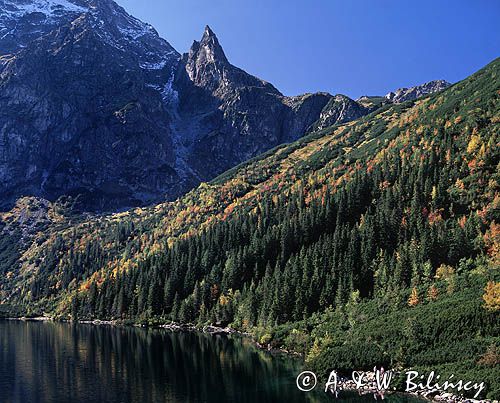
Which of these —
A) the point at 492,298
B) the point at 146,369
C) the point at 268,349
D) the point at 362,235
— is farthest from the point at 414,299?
the point at 146,369

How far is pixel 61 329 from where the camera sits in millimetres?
170250

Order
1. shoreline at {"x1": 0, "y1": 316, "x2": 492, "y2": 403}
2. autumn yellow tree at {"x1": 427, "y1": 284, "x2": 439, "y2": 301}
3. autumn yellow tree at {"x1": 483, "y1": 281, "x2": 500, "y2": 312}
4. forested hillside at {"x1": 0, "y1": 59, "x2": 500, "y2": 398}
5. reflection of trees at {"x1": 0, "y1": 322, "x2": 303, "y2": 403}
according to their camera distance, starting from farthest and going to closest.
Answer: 1. autumn yellow tree at {"x1": 427, "y1": 284, "x2": 439, "y2": 301}
2. forested hillside at {"x1": 0, "y1": 59, "x2": 500, "y2": 398}
3. autumn yellow tree at {"x1": 483, "y1": 281, "x2": 500, "y2": 312}
4. reflection of trees at {"x1": 0, "y1": 322, "x2": 303, "y2": 403}
5. shoreline at {"x1": 0, "y1": 316, "x2": 492, "y2": 403}

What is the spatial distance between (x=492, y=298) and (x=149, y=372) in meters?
56.4

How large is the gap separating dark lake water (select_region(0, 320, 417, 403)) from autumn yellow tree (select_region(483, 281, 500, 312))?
69.6ft

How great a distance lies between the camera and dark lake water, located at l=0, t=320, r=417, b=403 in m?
67.2

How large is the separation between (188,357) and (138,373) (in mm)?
16132

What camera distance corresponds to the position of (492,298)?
239 ft

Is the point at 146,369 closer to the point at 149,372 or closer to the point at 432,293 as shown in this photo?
the point at 149,372

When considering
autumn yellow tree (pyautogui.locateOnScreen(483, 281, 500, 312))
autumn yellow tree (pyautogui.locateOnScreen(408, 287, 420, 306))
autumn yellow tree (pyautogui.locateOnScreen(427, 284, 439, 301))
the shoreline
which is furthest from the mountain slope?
autumn yellow tree (pyautogui.locateOnScreen(483, 281, 500, 312))

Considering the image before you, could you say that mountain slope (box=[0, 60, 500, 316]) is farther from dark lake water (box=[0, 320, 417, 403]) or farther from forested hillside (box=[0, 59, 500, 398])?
dark lake water (box=[0, 320, 417, 403])

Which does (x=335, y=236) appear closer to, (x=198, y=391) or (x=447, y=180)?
(x=447, y=180)

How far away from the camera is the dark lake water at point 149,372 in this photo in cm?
6719

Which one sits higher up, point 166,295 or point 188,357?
point 166,295

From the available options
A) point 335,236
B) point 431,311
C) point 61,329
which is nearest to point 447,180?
point 335,236
